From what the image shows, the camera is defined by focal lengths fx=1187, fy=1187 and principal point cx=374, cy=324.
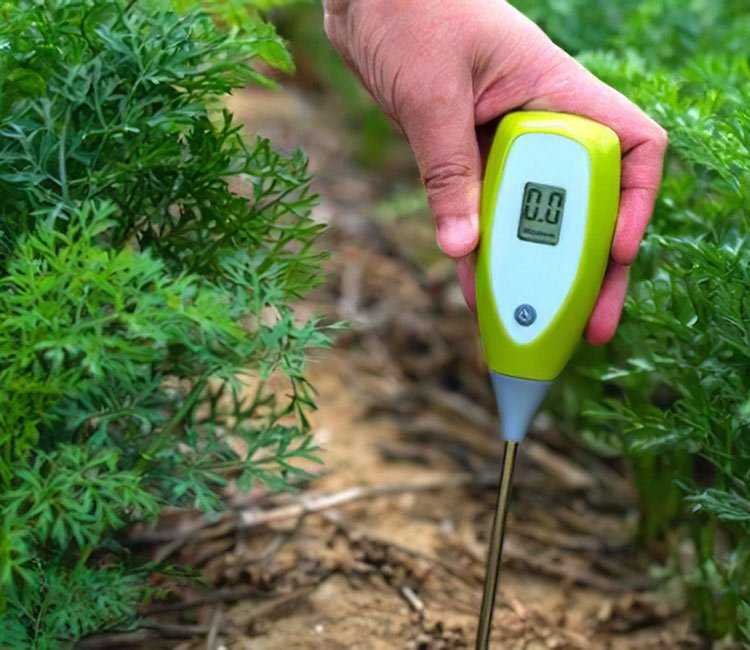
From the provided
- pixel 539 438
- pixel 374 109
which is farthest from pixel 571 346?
pixel 374 109

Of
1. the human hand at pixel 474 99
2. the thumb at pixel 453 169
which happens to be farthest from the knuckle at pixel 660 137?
the thumb at pixel 453 169

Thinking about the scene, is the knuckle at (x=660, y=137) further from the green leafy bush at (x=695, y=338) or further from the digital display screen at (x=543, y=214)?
the digital display screen at (x=543, y=214)

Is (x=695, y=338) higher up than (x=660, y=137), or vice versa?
(x=660, y=137)

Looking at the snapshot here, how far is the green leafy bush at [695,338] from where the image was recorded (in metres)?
1.39

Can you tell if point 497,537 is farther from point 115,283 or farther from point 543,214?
point 115,283

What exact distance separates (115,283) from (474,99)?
56 centimetres

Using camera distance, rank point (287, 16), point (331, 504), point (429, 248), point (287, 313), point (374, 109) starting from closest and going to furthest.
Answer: point (287, 313) < point (331, 504) < point (429, 248) < point (374, 109) < point (287, 16)

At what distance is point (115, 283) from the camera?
3.98 ft

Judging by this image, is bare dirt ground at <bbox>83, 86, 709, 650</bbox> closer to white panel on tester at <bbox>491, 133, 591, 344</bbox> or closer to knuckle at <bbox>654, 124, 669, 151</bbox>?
white panel on tester at <bbox>491, 133, 591, 344</bbox>

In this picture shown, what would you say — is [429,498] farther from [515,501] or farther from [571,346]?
[571,346]

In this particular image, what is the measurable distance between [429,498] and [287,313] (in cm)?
A: 107

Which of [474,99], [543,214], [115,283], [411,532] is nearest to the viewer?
[115,283]

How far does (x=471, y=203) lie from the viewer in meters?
1.48

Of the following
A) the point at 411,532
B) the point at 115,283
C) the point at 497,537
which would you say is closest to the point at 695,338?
the point at 497,537
